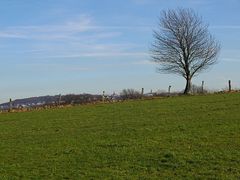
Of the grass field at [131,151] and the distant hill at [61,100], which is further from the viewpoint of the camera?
the distant hill at [61,100]

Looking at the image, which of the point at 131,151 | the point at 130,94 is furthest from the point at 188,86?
the point at 131,151

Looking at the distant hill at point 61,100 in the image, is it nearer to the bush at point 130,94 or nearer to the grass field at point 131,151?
the bush at point 130,94

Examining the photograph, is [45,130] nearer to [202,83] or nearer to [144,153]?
[144,153]

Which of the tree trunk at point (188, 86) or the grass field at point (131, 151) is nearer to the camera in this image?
the grass field at point (131, 151)

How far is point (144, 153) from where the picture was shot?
15.4 m

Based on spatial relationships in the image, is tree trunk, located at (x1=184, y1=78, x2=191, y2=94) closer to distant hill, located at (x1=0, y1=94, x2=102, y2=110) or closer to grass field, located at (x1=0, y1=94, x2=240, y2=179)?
distant hill, located at (x1=0, y1=94, x2=102, y2=110)

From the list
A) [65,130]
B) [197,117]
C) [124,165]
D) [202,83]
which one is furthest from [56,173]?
[202,83]

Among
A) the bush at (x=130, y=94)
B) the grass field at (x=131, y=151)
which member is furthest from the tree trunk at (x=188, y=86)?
the grass field at (x=131, y=151)

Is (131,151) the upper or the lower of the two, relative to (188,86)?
lower

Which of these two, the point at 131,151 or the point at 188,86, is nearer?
the point at 131,151

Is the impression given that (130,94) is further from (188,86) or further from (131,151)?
(131,151)

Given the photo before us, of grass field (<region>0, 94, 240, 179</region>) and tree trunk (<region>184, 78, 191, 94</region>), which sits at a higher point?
tree trunk (<region>184, 78, 191, 94</region>)

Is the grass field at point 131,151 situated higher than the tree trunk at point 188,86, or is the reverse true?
the tree trunk at point 188,86

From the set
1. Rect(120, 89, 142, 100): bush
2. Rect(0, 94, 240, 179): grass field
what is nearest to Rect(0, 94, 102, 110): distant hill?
Rect(120, 89, 142, 100): bush
